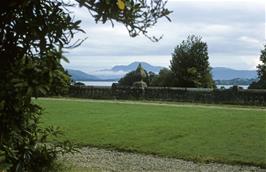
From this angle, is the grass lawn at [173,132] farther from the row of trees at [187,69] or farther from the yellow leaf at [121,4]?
the row of trees at [187,69]

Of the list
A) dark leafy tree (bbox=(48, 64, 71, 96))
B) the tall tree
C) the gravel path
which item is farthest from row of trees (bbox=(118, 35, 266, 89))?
dark leafy tree (bbox=(48, 64, 71, 96))

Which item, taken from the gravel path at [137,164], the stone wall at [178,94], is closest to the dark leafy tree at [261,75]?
→ the stone wall at [178,94]

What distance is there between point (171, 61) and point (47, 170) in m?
34.5

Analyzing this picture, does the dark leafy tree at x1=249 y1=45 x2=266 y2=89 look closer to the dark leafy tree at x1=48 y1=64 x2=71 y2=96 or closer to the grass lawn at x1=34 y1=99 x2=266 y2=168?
the grass lawn at x1=34 y1=99 x2=266 y2=168

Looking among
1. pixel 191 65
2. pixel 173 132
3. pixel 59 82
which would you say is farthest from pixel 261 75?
pixel 59 82

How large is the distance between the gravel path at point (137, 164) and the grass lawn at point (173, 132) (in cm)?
49

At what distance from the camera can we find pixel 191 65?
41.6 meters

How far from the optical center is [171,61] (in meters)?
41.9

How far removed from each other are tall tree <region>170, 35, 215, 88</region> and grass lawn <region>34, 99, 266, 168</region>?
16.8 metres

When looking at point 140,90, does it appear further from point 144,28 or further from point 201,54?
point 144,28

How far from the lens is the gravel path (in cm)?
1116

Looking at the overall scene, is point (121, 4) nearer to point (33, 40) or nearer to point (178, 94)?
point (33, 40)

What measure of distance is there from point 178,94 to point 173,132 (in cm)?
1678

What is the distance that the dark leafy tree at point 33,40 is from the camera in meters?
5.27
